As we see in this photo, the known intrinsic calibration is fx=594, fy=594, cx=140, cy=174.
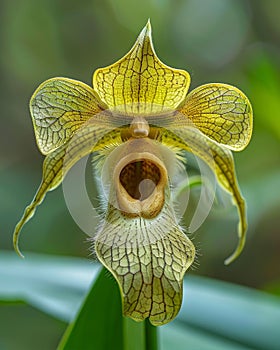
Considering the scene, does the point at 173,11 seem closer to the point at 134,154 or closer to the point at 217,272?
the point at 217,272

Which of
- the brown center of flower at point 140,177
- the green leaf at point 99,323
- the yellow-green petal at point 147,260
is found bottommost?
the green leaf at point 99,323

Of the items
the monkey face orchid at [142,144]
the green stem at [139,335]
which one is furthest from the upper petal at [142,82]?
the green stem at [139,335]

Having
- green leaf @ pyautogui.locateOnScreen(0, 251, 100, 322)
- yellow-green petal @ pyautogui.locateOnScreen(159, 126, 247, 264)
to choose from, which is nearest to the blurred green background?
green leaf @ pyautogui.locateOnScreen(0, 251, 100, 322)

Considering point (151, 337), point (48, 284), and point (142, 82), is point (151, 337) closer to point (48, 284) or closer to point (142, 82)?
point (142, 82)

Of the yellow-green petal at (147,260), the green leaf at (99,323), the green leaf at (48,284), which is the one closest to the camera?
the yellow-green petal at (147,260)

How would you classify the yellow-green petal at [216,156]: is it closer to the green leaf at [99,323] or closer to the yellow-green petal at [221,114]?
the yellow-green petal at [221,114]

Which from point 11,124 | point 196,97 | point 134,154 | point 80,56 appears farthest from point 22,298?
point 80,56
